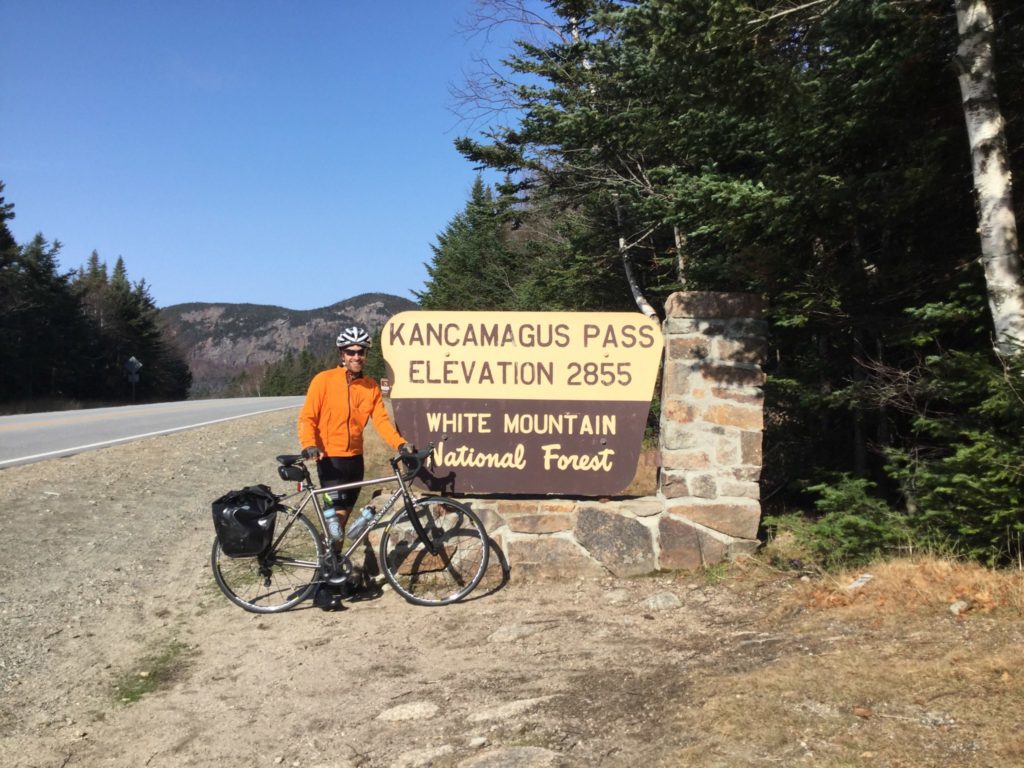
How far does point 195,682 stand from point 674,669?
2742 millimetres

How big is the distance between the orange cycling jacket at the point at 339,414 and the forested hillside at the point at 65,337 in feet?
123

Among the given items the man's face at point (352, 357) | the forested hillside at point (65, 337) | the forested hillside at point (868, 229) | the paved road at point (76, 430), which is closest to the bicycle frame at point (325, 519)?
the man's face at point (352, 357)

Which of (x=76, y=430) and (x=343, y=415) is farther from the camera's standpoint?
(x=76, y=430)

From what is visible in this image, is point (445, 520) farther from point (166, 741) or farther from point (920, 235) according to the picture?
point (920, 235)

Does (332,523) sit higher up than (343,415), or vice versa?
(343,415)

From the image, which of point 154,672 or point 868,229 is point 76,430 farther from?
point 868,229

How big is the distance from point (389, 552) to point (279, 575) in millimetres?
872

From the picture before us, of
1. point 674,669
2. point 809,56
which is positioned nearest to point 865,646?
point 674,669

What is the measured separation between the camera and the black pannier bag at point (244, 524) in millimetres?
5398

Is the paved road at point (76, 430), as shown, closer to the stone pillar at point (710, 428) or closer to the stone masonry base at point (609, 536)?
the stone masonry base at point (609, 536)

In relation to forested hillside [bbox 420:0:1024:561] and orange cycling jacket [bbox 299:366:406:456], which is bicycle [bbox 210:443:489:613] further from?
forested hillside [bbox 420:0:1024:561]

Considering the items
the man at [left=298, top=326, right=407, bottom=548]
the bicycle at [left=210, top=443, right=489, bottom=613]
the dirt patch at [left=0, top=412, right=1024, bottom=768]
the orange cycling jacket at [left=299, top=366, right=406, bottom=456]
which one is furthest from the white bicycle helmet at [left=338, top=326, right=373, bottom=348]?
the dirt patch at [left=0, top=412, right=1024, bottom=768]

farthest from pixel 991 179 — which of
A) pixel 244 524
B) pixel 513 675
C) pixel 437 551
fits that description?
pixel 244 524

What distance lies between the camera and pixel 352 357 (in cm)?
578
